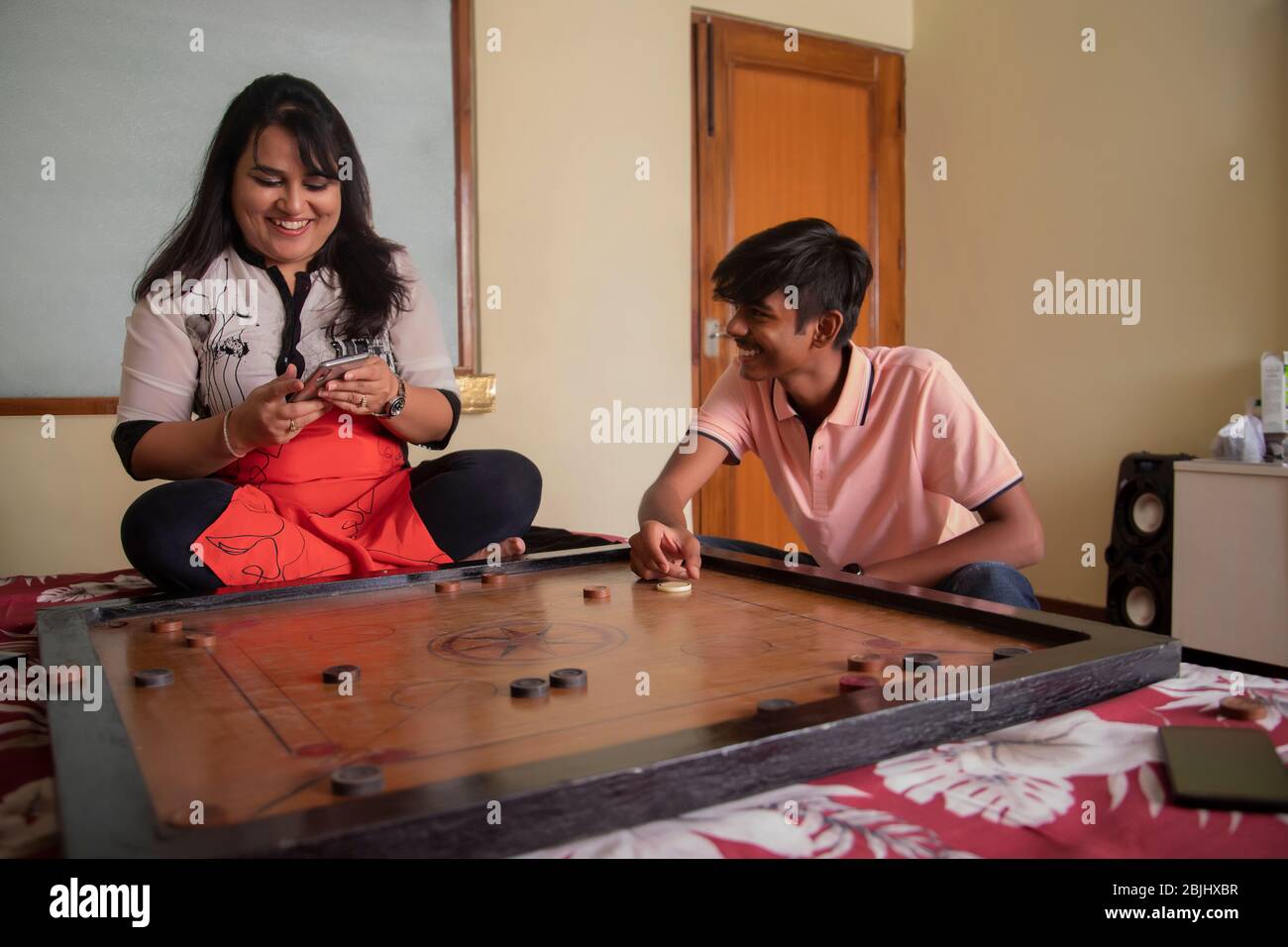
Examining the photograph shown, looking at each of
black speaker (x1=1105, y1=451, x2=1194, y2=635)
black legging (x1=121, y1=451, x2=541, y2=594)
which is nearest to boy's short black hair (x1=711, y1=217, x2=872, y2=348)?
black legging (x1=121, y1=451, x2=541, y2=594)

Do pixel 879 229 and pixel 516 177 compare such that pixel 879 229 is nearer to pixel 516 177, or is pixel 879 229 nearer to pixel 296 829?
pixel 516 177

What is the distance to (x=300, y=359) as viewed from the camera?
6.23 ft

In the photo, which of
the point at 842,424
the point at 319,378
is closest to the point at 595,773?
the point at 319,378

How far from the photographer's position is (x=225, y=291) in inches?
74.0

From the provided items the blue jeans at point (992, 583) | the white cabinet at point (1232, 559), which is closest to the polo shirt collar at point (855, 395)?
the blue jeans at point (992, 583)

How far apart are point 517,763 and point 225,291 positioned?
148cm

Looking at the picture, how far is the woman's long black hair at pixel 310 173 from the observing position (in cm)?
184

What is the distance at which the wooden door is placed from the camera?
4.06 meters

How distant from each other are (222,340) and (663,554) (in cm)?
97

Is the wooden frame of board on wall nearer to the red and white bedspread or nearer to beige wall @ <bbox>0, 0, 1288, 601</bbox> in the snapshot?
beige wall @ <bbox>0, 0, 1288, 601</bbox>

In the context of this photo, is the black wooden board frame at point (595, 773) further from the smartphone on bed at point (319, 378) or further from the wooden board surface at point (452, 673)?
the smartphone on bed at point (319, 378)

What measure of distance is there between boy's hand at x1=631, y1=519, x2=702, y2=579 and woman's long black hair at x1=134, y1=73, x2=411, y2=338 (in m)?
0.79

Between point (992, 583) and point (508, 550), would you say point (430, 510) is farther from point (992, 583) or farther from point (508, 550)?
point (992, 583)

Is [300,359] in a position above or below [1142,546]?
above
